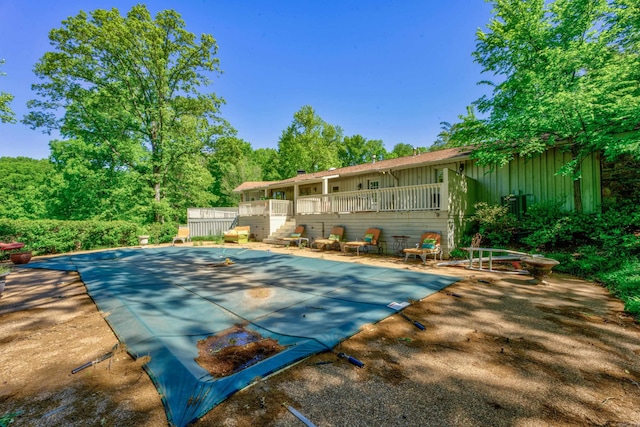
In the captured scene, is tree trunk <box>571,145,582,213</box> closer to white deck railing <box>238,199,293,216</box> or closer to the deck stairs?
the deck stairs

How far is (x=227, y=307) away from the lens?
4215 mm

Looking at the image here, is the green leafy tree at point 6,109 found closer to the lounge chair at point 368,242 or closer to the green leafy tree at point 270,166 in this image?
the lounge chair at point 368,242

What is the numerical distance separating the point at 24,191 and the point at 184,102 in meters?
19.8

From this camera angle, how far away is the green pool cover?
7.36 feet

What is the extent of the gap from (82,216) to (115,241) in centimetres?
667

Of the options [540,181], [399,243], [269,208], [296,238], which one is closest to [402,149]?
[269,208]

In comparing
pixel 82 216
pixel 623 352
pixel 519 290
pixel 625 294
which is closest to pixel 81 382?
pixel 623 352

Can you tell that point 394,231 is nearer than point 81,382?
No

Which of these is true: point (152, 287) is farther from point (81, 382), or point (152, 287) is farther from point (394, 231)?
point (394, 231)

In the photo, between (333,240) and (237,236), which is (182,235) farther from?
(333,240)

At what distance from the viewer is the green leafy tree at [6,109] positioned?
11.5 m

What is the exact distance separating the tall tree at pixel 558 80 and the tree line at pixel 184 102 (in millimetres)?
35

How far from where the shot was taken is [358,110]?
23344mm

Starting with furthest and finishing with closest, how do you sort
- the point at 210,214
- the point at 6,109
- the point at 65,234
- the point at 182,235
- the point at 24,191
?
1. the point at 24,191
2. the point at 210,214
3. the point at 182,235
4. the point at 65,234
5. the point at 6,109
